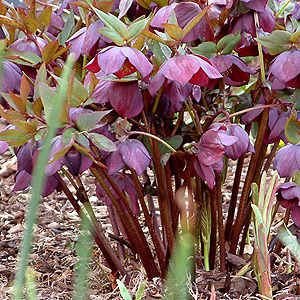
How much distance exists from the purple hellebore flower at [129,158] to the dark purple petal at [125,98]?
0.05m

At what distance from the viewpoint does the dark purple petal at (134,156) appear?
79 centimetres

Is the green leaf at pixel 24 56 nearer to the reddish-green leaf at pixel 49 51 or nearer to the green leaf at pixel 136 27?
the reddish-green leaf at pixel 49 51

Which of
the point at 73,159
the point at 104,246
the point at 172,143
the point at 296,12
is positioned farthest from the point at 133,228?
the point at 296,12

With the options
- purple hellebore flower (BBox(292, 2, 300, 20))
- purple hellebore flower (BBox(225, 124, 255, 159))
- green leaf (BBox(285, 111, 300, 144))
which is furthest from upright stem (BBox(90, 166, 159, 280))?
purple hellebore flower (BBox(292, 2, 300, 20))

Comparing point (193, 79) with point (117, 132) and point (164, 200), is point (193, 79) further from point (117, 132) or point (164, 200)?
point (164, 200)

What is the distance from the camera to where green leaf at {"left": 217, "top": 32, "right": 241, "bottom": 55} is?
85 cm

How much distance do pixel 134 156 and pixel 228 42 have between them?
0.26 meters

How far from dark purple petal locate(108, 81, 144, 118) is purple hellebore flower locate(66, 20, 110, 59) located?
8 centimetres

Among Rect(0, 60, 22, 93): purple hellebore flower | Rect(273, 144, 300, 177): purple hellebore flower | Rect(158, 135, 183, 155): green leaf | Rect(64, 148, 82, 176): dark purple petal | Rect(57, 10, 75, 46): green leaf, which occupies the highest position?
Rect(57, 10, 75, 46): green leaf

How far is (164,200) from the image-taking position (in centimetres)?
92

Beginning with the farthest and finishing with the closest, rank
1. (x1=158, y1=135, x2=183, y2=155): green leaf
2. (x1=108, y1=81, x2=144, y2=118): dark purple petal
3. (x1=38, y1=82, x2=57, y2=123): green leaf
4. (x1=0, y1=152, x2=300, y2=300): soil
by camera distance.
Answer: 1. (x1=0, y1=152, x2=300, y2=300): soil
2. (x1=158, y1=135, x2=183, y2=155): green leaf
3. (x1=108, y1=81, x2=144, y2=118): dark purple petal
4. (x1=38, y1=82, x2=57, y2=123): green leaf

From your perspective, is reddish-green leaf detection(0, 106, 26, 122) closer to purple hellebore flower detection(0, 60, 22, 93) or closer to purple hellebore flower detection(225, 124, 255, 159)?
purple hellebore flower detection(0, 60, 22, 93)

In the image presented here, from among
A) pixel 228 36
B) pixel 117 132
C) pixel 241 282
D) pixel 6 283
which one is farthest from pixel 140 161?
pixel 6 283

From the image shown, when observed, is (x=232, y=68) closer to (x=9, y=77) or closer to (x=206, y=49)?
(x=206, y=49)
